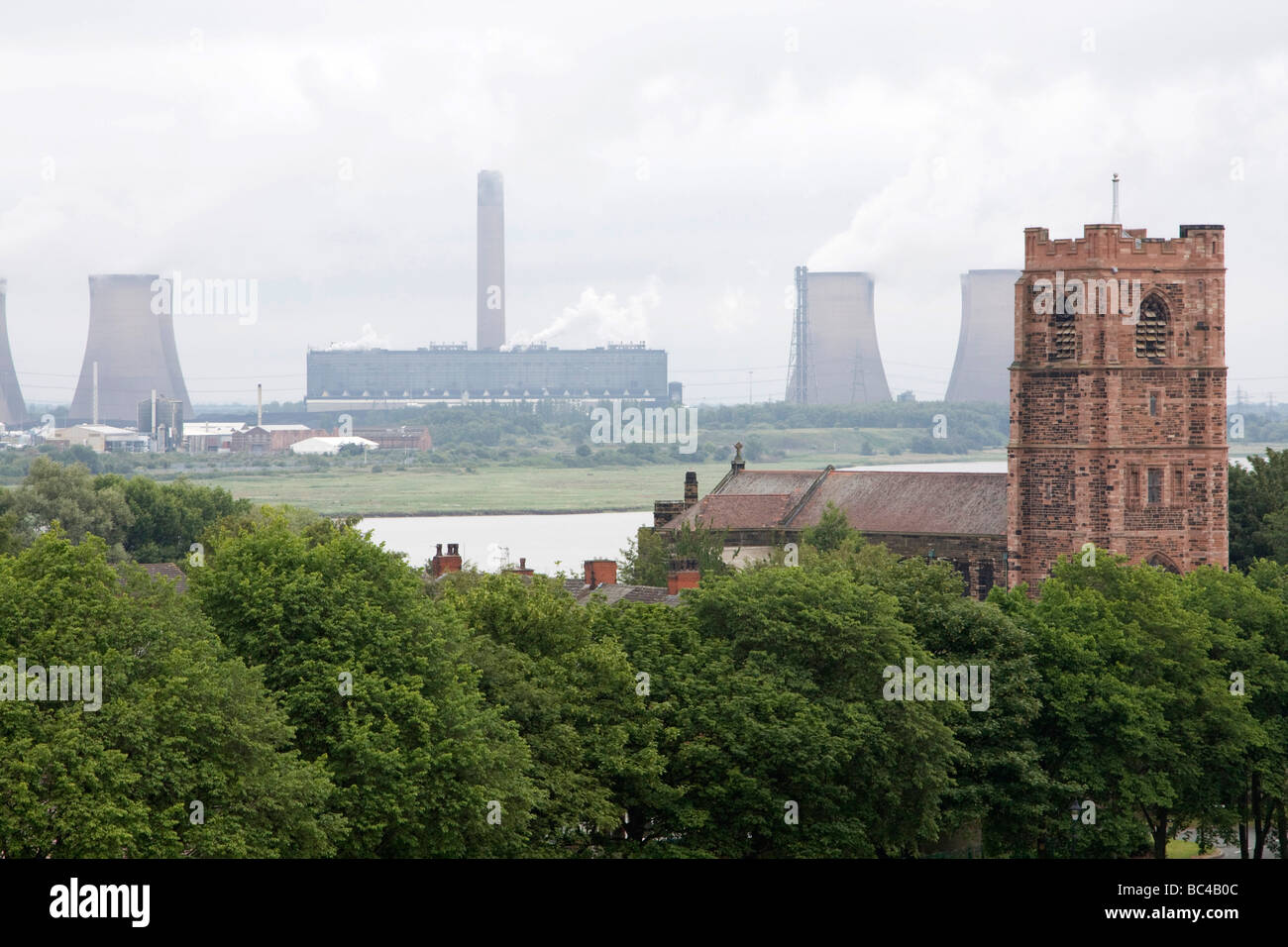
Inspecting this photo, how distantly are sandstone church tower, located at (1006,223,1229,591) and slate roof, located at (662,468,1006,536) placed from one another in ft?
29.1

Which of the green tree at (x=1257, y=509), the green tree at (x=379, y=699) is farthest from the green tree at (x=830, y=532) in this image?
the green tree at (x=379, y=699)

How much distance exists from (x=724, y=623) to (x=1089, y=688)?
1034 centimetres

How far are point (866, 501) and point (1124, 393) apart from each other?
19.2 m

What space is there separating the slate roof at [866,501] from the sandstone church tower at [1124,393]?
29.1 ft

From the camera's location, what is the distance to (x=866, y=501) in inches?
3757

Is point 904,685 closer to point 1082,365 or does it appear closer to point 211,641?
point 211,641

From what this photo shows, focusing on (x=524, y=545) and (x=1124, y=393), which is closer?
(x=1124, y=393)

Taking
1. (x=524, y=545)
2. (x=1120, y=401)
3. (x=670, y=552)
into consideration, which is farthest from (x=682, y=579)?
(x=524, y=545)

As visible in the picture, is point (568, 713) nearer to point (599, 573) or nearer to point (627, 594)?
point (627, 594)

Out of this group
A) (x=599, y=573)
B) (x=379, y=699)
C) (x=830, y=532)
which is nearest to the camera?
(x=379, y=699)

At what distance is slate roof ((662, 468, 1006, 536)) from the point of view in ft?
297

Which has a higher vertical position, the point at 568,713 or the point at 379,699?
the point at 379,699

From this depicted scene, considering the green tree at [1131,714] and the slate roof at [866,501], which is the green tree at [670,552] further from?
the green tree at [1131,714]

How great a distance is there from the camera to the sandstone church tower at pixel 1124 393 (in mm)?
78688
